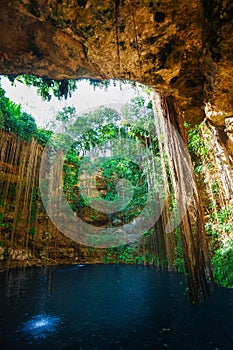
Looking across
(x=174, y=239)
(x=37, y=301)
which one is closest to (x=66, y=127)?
(x=174, y=239)

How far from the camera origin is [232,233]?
483cm

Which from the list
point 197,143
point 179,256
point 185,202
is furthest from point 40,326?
point 197,143

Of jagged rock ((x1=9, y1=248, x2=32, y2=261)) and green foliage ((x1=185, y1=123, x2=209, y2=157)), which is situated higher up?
green foliage ((x1=185, y1=123, x2=209, y2=157))

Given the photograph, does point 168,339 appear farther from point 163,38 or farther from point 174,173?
point 163,38

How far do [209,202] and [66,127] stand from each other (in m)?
9.80

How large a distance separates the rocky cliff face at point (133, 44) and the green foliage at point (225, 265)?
283cm

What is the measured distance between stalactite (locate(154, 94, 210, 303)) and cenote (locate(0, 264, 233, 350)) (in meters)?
0.42

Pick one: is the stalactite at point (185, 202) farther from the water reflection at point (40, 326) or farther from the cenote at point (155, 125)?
the water reflection at point (40, 326)

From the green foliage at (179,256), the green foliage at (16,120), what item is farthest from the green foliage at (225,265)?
the green foliage at (16,120)

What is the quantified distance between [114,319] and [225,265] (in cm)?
286

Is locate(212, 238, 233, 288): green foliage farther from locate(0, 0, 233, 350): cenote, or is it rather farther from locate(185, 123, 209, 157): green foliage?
locate(185, 123, 209, 157): green foliage

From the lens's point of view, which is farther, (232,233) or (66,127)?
Answer: (66,127)

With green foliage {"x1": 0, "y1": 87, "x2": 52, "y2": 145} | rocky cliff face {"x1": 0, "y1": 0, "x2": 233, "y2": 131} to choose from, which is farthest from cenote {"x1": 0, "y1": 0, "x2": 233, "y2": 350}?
green foliage {"x1": 0, "y1": 87, "x2": 52, "y2": 145}

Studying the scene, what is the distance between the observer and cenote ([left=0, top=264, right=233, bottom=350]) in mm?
2562
